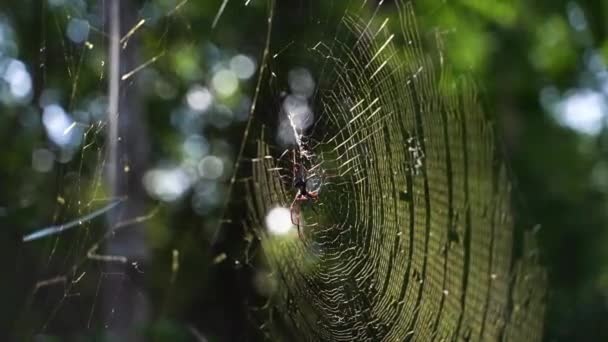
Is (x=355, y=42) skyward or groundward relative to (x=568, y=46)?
groundward

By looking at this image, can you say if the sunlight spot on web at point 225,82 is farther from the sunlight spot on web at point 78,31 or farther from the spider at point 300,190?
the spider at point 300,190

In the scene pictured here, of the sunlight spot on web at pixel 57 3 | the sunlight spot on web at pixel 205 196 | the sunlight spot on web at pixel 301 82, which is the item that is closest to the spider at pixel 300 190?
the sunlight spot on web at pixel 301 82

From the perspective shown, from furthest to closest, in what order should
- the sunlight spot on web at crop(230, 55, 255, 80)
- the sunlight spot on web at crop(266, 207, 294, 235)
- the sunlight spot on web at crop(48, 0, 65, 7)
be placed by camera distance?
the sunlight spot on web at crop(230, 55, 255, 80) < the sunlight spot on web at crop(48, 0, 65, 7) < the sunlight spot on web at crop(266, 207, 294, 235)

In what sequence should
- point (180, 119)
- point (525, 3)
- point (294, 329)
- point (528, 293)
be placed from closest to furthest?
point (528, 293) < point (294, 329) < point (525, 3) < point (180, 119)

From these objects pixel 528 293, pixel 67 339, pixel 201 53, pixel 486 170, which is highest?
pixel 201 53

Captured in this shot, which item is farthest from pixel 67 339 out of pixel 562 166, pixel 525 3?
pixel 562 166

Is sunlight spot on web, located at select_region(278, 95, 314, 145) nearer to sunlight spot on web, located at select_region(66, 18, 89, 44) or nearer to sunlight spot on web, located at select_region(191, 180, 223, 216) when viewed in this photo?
sunlight spot on web, located at select_region(66, 18, 89, 44)

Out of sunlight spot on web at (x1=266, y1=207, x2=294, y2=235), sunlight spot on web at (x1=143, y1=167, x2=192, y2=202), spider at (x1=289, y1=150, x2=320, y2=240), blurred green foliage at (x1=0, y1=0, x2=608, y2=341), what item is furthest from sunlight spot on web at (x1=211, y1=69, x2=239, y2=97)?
spider at (x1=289, y1=150, x2=320, y2=240)

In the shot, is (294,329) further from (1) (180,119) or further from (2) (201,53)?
(1) (180,119)
